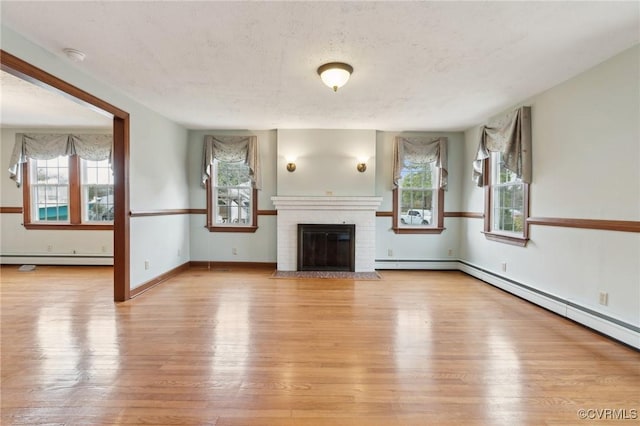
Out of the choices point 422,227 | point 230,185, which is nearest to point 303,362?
point 422,227

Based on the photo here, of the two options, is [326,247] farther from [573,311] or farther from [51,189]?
[51,189]

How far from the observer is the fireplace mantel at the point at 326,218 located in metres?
5.03

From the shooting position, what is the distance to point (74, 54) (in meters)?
2.47

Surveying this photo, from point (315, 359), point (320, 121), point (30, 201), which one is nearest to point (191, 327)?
point (315, 359)

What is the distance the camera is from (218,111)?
4.09 m

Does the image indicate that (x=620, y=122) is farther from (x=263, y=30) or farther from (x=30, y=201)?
(x=30, y=201)

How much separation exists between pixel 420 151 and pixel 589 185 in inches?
104

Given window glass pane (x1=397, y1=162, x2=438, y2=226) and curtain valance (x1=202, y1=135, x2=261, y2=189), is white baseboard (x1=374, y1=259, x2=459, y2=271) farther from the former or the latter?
curtain valance (x1=202, y1=135, x2=261, y2=189)

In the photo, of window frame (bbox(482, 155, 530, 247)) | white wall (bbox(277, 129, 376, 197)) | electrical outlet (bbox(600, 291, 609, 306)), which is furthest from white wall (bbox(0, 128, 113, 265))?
electrical outlet (bbox(600, 291, 609, 306))

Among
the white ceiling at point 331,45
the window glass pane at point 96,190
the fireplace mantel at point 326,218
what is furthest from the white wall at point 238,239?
the white ceiling at point 331,45

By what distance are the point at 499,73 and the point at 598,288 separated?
2229mm

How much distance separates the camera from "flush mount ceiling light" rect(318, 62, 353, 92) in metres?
2.59

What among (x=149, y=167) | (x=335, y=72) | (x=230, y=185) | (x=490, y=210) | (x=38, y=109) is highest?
(x=38, y=109)

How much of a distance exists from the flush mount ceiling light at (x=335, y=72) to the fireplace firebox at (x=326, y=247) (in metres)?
2.74
